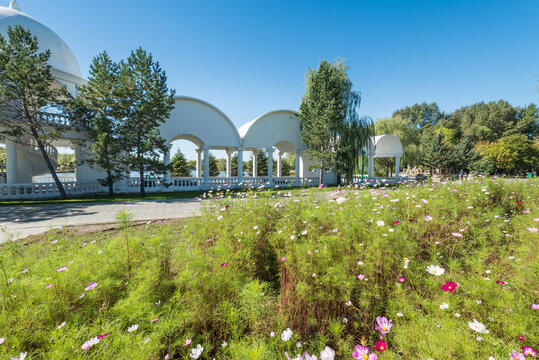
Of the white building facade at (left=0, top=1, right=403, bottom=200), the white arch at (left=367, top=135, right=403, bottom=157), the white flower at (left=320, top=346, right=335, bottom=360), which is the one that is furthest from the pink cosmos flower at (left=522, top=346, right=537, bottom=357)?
the white arch at (left=367, top=135, right=403, bottom=157)

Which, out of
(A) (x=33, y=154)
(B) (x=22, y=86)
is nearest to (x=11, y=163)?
(B) (x=22, y=86)

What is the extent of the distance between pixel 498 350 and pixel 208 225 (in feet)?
12.2

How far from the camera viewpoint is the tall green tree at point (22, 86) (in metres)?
10.1

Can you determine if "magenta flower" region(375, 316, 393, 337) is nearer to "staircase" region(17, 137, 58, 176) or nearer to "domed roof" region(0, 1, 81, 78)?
"domed roof" region(0, 1, 81, 78)

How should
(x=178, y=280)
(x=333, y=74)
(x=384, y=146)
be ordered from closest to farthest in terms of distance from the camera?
(x=178, y=280)
(x=333, y=74)
(x=384, y=146)

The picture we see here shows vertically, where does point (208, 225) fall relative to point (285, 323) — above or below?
above

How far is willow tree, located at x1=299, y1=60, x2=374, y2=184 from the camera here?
16.4 m

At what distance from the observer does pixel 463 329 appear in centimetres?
163

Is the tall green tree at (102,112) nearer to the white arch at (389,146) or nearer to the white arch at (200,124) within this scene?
the white arch at (200,124)

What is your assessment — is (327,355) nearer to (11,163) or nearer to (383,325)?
(383,325)

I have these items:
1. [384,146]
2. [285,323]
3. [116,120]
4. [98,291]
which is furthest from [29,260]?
[384,146]

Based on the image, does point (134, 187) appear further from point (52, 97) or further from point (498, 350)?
point (498, 350)

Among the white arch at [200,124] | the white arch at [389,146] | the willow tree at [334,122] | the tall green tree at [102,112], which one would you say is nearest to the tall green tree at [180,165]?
the white arch at [200,124]

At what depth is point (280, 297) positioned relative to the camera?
89.4 inches
